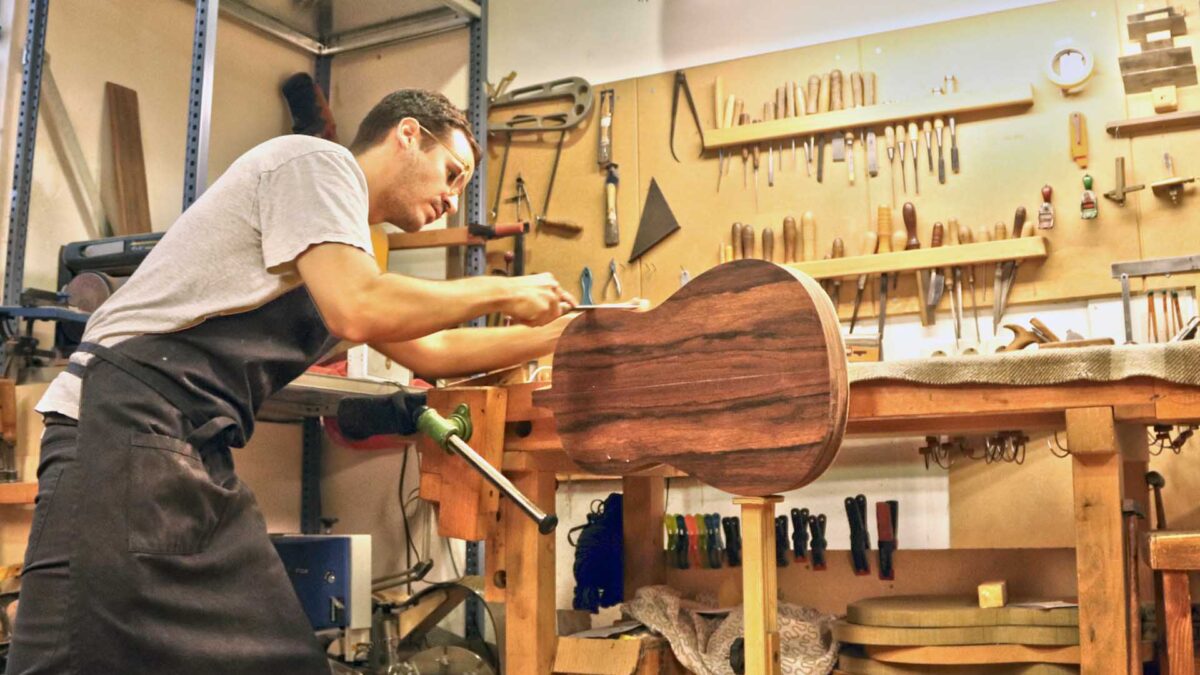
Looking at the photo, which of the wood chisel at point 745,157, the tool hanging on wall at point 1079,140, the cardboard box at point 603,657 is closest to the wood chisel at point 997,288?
the tool hanging on wall at point 1079,140

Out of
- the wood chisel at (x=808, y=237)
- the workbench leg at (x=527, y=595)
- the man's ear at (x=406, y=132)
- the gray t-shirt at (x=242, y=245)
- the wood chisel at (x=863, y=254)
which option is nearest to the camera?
the gray t-shirt at (x=242, y=245)

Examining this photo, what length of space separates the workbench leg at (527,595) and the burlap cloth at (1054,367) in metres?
0.67

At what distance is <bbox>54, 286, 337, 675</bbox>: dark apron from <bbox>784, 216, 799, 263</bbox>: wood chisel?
2.30 m

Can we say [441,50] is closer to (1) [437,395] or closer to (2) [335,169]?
(1) [437,395]

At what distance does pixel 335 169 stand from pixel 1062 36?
2679mm

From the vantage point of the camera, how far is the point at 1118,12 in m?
3.42

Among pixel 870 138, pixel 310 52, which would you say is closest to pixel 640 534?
pixel 870 138

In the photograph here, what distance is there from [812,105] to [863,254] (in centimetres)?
56

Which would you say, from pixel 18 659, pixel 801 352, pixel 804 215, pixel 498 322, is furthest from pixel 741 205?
pixel 18 659

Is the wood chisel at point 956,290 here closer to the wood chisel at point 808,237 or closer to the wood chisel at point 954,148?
the wood chisel at point 954,148

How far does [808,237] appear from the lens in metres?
3.67

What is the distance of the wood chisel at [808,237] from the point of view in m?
3.66

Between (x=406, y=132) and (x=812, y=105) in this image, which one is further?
(x=812, y=105)

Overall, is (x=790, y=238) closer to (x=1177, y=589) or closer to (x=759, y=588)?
(x=1177, y=589)
